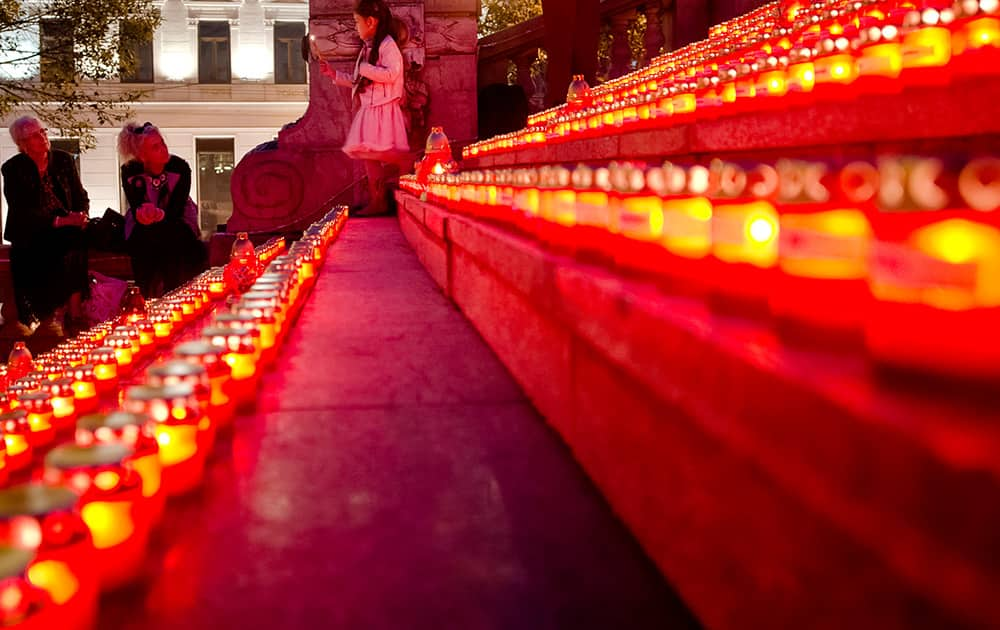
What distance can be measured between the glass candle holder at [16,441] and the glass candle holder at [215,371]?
618 mm

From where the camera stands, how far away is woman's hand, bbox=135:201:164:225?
6402 mm

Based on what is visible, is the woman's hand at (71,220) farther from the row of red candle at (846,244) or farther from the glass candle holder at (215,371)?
the row of red candle at (846,244)

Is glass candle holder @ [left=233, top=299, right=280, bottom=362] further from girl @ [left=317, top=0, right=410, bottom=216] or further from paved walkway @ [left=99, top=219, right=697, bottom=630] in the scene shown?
girl @ [left=317, top=0, right=410, bottom=216]

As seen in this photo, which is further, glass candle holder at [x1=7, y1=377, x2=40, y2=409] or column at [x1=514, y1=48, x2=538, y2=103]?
column at [x1=514, y1=48, x2=538, y2=103]

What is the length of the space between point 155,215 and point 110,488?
5.77 m

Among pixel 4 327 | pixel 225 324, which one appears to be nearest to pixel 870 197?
pixel 225 324

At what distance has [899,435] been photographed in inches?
21.2

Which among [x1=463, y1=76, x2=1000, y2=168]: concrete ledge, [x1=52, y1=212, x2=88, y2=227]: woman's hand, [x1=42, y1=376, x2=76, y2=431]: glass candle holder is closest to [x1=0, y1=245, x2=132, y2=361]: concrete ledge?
[x1=52, y1=212, x2=88, y2=227]: woman's hand

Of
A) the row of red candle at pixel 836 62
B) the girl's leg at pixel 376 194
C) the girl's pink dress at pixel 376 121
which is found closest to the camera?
the row of red candle at pixel 836 62

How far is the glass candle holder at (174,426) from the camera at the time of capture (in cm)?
138

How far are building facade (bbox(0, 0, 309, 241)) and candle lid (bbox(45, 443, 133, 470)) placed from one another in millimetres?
26920

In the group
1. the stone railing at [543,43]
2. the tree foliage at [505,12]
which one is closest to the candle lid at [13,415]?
the stone railing at [543,43]

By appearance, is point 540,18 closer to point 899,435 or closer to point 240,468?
point 240,468

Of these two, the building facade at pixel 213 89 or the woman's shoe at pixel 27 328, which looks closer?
the woman's shoe at pixel 27 328
